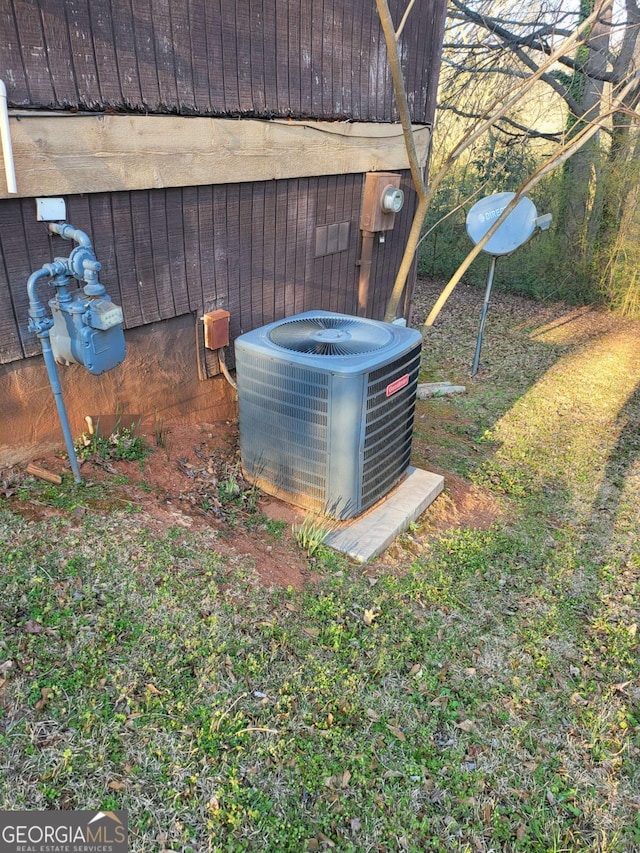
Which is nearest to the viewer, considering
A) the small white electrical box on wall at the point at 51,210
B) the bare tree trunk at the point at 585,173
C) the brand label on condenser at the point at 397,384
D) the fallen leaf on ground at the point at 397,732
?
the fallen leaf on ground at the point at 397,732

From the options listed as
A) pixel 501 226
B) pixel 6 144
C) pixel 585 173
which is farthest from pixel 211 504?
pixel 585 173

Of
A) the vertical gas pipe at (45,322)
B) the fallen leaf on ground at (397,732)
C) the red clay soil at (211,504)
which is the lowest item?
the fallen leaf on ground at (397,732)

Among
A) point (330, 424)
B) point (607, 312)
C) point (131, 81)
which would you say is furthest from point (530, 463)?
point (607, 312)

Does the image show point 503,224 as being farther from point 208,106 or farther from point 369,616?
point 369,616

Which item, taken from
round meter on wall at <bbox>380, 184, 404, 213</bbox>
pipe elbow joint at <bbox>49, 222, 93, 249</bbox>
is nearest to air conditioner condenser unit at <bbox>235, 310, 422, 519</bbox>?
pipe elbow joint at <bbox>49, 222, 93, 249</bbox>

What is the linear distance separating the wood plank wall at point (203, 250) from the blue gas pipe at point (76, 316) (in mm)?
221

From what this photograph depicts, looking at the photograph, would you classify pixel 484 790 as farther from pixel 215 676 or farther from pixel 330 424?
pixel 330 424

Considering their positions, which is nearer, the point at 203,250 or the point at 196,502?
the point at 196,502

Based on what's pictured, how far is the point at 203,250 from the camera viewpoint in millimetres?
3818

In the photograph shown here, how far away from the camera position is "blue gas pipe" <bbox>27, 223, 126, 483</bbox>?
104 inches

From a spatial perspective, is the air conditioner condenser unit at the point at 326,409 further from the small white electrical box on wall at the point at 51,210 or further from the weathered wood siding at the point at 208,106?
the small white electrical box on wall at the point at 51,210

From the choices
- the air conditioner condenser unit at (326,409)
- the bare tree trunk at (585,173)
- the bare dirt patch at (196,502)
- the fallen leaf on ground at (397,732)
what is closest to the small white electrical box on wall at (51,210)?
the air conditioner condenser unit at (326,409)

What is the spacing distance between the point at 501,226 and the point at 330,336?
3526mm

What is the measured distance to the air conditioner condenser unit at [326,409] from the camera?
3176mm
